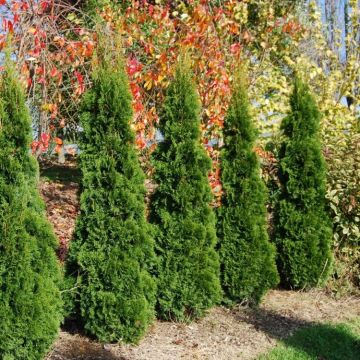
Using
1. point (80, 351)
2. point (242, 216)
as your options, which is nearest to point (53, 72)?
point (242, 216)

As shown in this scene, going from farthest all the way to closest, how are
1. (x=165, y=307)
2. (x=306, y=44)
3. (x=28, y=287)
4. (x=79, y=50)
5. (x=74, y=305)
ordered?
(x=306, y=44), (x=79, y=50), (x=165, y=307), (x=74, y=305), (x=28, y=287)

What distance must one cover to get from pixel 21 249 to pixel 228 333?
219 centimetres

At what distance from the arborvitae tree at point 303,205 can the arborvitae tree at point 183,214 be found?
4.84ft

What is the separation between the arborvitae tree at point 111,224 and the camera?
451 centimetres

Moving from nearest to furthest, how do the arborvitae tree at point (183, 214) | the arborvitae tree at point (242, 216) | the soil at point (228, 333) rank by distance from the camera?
1. the soil at point (228, 333)
2. the arborvitae tree at point (183, 214)
3. the arborvitae tree at point (242, 216)

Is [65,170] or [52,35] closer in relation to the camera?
[52,35]

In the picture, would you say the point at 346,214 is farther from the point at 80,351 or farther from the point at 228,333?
the point at 80,351

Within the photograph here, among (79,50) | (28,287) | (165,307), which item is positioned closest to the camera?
(28,287)

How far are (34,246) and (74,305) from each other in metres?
0.81

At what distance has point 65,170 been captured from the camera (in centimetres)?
1350

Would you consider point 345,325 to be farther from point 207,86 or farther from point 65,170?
point 65,170

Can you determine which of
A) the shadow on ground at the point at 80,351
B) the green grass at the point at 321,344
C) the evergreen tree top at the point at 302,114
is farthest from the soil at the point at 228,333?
the evergreen tree top at the point at 302,114

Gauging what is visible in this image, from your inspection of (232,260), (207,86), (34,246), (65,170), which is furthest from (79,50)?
(65,170)

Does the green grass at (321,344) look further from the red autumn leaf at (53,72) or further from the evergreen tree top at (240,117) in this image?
the red autumn leaf at (53,72)
